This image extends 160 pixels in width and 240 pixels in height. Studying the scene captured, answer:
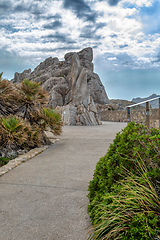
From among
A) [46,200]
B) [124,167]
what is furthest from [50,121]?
[124,167]

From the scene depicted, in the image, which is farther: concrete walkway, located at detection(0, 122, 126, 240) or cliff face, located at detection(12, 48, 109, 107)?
cliff face, located at detection(12, 48, 109, 107)

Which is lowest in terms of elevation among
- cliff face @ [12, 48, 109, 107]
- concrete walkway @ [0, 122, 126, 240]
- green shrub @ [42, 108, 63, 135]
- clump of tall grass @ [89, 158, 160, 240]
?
concrete walkway @ [0, 122, 126, 240]

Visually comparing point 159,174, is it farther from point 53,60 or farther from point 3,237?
point 53,60

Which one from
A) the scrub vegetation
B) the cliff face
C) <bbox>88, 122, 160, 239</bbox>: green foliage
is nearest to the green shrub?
the scrub vegetation

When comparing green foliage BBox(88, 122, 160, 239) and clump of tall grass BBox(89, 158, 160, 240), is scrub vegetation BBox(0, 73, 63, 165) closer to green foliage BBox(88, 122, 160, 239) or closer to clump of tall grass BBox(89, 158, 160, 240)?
green foliage BBox(88, 122, 160, 239)

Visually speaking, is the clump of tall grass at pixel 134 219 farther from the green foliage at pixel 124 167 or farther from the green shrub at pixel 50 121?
the green shrub at pixel 50 121

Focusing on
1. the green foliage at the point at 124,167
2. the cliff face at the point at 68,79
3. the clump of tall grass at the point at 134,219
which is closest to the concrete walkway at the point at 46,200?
the green foliage at the point at 124,167

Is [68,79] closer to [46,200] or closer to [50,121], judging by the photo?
[50,121]

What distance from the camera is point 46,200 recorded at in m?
2.53

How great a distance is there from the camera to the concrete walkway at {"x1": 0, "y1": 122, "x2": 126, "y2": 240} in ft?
6.26

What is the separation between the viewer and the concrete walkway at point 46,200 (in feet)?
6.26

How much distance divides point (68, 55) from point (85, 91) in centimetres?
2811

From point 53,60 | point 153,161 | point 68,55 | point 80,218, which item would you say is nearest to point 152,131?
point 153,161

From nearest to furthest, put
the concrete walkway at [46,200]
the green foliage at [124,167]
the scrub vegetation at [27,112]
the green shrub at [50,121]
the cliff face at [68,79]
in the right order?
the green foliage at [124,167]
the concrete walkway at [46,200]
the scrub vegetation at [27,112]
the green shrub at [50,121]
the cliff face at [68,79]
